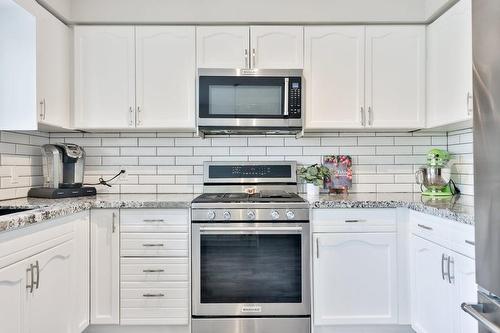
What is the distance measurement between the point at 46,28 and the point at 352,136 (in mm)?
2207

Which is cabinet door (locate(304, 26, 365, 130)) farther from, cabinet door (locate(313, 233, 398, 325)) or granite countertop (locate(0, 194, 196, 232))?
granite countertop (locate(0, 194, 196, 232))

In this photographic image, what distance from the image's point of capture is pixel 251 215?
6.91 ft

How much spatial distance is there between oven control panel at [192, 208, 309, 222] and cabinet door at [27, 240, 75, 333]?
0.73m

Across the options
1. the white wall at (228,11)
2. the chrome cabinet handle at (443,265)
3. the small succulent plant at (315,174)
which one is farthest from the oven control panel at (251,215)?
the white wall at (228,11)

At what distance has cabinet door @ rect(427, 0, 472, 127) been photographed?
2020 mm

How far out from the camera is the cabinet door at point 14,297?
52.5 inches

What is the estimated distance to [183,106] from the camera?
2.44 m

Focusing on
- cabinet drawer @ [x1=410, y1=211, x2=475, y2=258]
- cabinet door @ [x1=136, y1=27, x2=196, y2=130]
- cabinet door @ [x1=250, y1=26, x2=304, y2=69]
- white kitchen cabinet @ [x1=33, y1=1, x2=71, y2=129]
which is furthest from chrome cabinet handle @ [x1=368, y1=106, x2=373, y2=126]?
white kitchen cabinet @ [x1=33, y1=1, x2=71, y2=129]

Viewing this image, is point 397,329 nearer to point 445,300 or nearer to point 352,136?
point 445,300

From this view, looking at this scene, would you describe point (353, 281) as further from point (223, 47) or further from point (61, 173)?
point (61, 173)

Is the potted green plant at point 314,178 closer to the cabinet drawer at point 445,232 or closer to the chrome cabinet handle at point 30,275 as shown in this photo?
the cabinet drawer at point 445,232

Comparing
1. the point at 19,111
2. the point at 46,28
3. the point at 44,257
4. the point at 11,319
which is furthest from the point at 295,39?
the point at 11,319

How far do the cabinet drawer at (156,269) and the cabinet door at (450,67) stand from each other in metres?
1.87

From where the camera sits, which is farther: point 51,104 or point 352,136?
point 352,136
